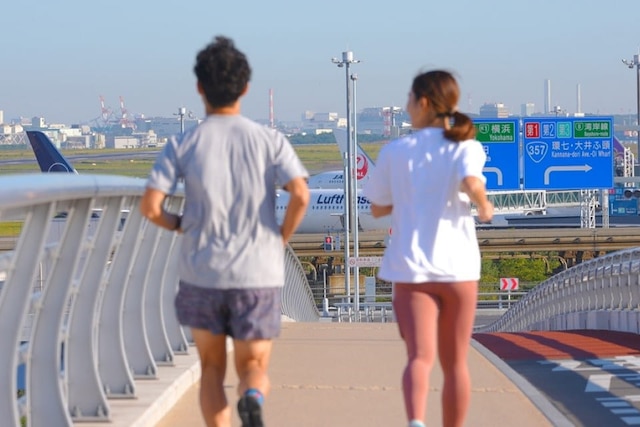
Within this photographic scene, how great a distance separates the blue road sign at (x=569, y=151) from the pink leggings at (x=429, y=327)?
1199 inches

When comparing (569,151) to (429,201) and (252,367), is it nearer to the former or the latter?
(429,201)

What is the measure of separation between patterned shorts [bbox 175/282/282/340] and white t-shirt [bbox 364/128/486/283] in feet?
2.43

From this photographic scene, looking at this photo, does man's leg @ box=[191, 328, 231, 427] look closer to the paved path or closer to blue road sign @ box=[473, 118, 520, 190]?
the paved path

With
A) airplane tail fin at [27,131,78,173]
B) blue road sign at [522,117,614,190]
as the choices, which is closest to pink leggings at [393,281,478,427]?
blue road sign at [522,117,614,190]

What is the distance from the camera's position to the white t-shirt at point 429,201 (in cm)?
588

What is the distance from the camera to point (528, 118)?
1435 inches

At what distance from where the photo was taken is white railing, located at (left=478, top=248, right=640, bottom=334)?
17.5m

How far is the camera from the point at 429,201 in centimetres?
590

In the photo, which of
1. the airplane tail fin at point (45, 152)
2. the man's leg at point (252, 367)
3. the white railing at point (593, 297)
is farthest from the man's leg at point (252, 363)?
the airplane tail fin at point (45, 152)

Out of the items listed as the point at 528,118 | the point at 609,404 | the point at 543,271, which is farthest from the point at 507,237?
the point at 609,404

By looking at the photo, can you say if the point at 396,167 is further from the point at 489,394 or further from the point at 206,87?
the point at 489,394

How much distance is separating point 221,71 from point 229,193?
0.47 meters

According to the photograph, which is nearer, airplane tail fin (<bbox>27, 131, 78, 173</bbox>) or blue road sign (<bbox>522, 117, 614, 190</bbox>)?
blue road sign (<bbox>522, 117, 614, 190</bbox>)

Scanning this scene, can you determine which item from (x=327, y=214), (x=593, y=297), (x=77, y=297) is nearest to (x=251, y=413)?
(x=77, y=297)
